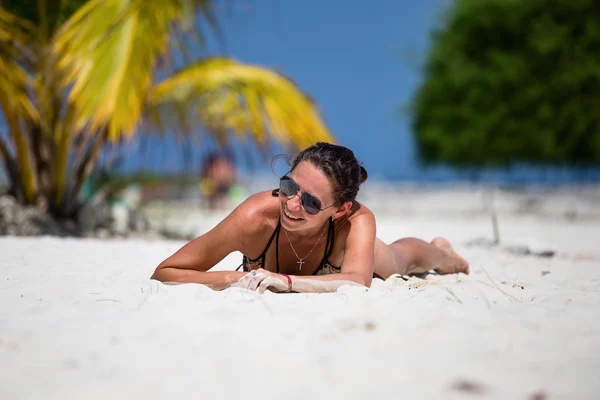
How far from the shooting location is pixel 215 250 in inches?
A: 111

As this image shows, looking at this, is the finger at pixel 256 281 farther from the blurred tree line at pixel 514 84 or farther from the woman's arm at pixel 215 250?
the blurred tree line at pixel 514 84

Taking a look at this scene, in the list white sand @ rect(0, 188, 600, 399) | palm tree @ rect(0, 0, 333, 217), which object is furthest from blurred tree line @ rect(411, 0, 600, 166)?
white sand @ rect(0, 188, 600, 399)

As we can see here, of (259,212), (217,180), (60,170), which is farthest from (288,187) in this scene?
(217,180)

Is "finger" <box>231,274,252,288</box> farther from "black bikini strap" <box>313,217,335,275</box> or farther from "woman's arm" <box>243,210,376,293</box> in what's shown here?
"black bikini strap" <box>313,217,335,275</box>

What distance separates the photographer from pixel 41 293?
2605mm

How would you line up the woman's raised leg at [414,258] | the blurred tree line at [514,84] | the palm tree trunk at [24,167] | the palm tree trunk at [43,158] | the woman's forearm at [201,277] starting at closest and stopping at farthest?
the woman's forearm at [201,277] < the woman's raised leg at [414,258] < the palm tree trunk at [24,167] < the palm tree trunk at [43,158] < the blurred tree line at [514,84]

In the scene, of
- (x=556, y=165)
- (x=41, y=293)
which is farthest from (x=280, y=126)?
(x=556, y=165)

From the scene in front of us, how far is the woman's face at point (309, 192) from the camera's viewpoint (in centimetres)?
267

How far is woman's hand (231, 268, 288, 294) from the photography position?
8.59ft

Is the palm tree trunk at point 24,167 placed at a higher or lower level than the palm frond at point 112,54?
lower

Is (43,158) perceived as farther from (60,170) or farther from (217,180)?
(217,180)

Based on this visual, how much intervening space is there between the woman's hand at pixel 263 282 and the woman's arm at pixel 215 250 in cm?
8

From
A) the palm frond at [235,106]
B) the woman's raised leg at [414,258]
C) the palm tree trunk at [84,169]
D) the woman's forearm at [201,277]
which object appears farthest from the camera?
the palm frond at [235,106]

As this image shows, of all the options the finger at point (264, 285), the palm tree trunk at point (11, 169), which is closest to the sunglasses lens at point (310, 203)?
the finger at point (264, 285)
